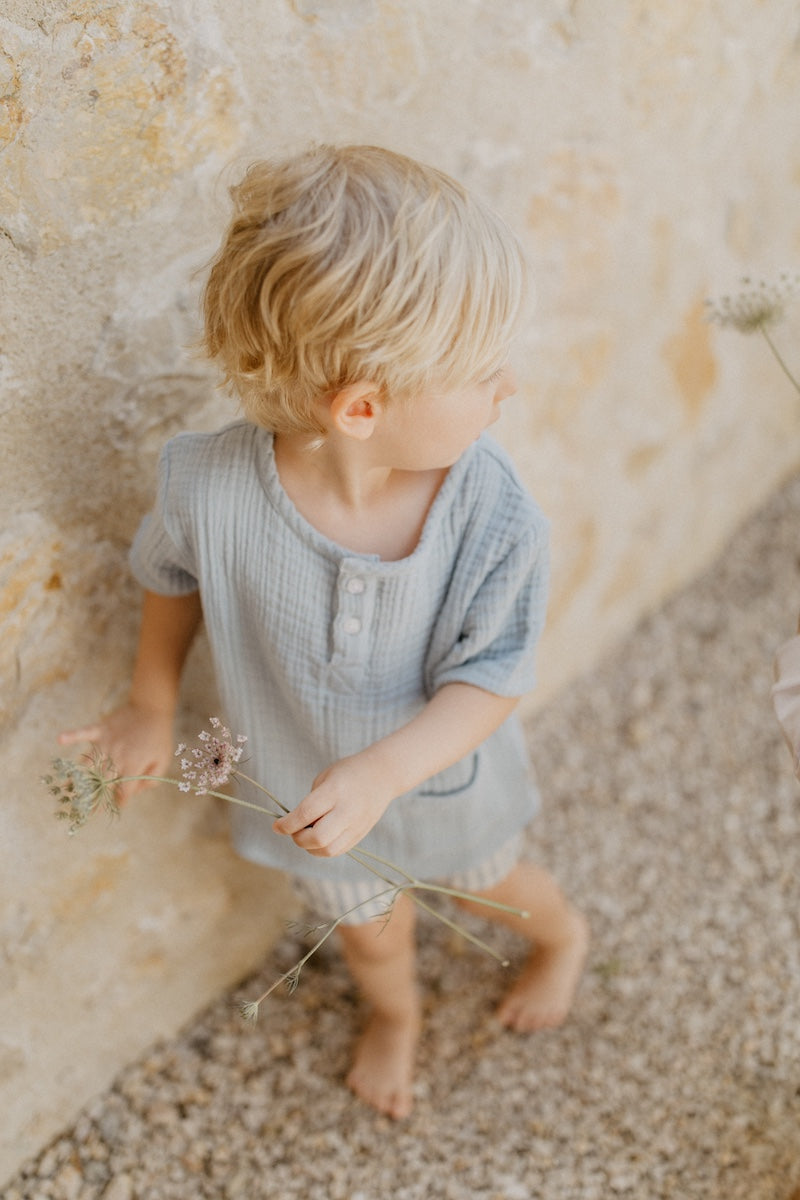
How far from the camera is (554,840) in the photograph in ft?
6.26

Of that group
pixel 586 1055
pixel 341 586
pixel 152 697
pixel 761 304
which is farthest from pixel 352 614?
pixel 586 1055

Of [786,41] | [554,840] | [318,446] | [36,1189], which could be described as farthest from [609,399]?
[36,1189]

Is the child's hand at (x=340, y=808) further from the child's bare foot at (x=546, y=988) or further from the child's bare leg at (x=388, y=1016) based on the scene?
the child's bare foot at (x=546, y=988)

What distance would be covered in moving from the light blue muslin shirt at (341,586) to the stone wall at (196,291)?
135 mm

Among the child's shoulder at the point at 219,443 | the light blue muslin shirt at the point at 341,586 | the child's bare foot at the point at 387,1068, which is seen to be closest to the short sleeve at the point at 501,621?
the light blue muslin shirt at the point at 341,586

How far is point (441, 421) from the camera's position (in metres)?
0.99

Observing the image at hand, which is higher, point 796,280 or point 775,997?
point 796,280

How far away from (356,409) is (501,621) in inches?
11.2

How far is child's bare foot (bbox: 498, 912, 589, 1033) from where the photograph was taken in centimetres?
163

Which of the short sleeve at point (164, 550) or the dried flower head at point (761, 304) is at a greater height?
the dried flower head at point (761, 304)

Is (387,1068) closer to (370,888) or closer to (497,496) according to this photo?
(370,888)

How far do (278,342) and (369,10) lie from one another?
20.2 inches

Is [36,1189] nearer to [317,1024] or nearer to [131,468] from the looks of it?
[317,1024]

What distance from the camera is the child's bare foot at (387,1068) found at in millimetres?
1531
